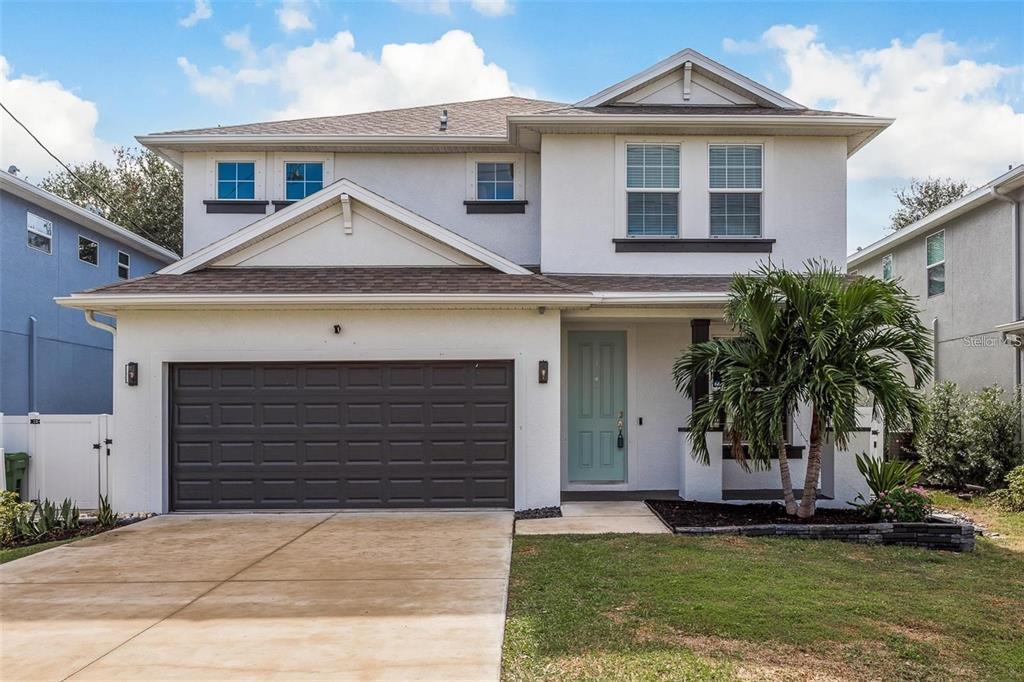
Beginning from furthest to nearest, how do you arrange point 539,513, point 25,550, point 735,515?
point 539,513 < point 735,515 < point 25,550

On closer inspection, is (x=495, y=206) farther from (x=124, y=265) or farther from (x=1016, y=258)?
(x=124, y=265)

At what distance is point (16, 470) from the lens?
34.4ft

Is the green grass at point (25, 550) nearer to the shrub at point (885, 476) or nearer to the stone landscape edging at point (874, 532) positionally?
the stone landscape edging at point (874, 532)

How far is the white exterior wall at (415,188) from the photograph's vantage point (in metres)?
12.8

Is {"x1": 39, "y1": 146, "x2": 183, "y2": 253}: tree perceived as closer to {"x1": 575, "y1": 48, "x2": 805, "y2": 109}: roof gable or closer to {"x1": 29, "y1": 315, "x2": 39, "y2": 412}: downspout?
{"x1": 29, "y1": 315, "x2": 39, "y2": 412}: downspout

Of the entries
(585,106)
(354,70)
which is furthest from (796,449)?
(354,70)

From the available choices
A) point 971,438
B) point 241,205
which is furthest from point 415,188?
point 971,438

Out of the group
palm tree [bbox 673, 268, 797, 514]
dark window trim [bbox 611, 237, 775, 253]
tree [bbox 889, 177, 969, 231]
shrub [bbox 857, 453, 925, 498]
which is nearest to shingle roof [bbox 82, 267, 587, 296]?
dark window trim [bbox 611, 237, 775, 253]

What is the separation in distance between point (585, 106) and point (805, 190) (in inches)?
149

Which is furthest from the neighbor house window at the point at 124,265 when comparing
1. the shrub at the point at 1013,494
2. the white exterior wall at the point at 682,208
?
the shrub at the point at 1013,494

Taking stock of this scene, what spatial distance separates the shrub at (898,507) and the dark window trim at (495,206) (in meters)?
7.09

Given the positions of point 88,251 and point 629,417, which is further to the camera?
point 88,251

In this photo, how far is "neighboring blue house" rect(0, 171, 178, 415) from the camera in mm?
13992

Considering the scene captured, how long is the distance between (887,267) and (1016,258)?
5.81 meters
